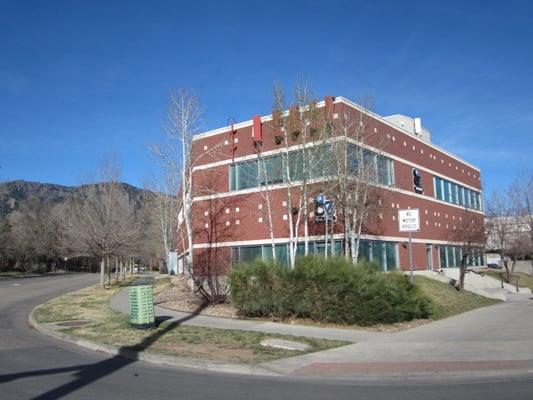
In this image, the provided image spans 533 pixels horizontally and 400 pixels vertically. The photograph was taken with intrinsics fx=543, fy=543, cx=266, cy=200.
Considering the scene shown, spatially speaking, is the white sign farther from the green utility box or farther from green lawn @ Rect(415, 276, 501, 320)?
the green utility box

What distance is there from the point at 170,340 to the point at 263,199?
18323mm

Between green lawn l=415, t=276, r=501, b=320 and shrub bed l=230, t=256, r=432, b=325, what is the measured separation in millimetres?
2780

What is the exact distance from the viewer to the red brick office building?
29609 mm

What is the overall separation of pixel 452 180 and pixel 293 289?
32.8 metres

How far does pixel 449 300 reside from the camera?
2464 cm

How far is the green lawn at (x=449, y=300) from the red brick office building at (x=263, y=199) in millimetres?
3512

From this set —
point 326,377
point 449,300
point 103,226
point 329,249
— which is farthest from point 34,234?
point 326,377

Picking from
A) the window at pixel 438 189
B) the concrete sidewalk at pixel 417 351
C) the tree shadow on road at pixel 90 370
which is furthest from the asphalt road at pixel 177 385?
the window at pixel 438 189

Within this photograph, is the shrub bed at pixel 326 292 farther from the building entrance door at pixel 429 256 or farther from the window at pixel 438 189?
the window at pixel 438 189

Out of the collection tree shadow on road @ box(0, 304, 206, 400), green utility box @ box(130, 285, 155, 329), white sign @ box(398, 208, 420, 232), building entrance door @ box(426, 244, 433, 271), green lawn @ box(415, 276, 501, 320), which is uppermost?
white sign @ box(398, 208, 420, 232)

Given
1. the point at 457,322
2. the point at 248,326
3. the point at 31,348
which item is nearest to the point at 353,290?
the point at 248,326

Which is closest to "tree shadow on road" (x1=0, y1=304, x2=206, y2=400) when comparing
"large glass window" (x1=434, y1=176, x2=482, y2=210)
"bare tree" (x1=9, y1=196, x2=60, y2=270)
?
"large glass window" (x1=434, y1=176, x2=482, y2=210)

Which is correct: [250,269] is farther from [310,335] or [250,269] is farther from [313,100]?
[313,100]

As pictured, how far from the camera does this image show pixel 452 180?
45.1 m
